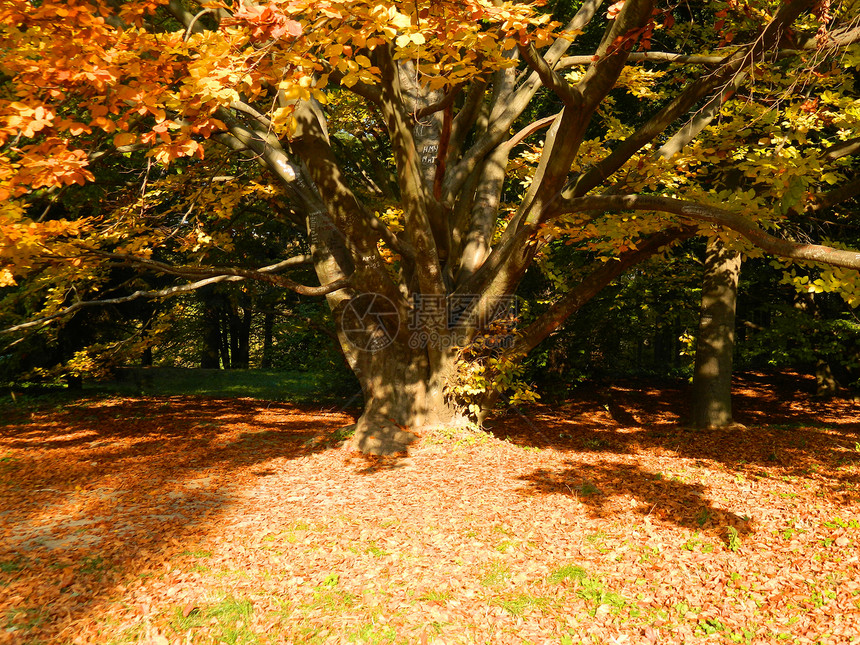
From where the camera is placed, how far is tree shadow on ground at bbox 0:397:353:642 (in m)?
3.71

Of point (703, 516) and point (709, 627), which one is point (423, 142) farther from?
point (709, 627)

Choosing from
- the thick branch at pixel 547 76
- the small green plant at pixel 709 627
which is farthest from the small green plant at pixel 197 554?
the thick branch at pixel 547 76

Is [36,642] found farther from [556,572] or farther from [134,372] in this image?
[134,372]

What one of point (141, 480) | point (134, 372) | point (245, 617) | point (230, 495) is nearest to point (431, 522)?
point (245, 617)

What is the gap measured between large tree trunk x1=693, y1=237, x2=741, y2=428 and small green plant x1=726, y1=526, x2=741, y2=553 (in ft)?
14.1

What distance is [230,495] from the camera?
5594 millimetres

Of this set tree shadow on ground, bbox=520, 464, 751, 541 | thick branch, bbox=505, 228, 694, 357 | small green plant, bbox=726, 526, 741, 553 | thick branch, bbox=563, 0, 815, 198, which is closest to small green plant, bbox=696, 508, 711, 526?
tree shadow on ground, bbox=520, 464, 751, 541

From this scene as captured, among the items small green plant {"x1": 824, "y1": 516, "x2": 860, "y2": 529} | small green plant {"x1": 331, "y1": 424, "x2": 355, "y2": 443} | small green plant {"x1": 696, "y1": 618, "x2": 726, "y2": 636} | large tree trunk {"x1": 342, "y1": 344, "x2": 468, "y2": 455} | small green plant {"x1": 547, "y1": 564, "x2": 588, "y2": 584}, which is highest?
large tree trunk {"x1": 342, "y1": 344, "x2": 468, "y2": 455}

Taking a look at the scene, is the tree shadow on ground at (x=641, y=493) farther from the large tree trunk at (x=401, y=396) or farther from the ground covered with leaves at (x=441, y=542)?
the large tree trunk at (x=401, y=396)

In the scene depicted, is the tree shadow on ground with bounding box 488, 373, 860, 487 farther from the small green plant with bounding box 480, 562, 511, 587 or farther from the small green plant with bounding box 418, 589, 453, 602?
the small green plant with bounding box 418, 589, 453, 602

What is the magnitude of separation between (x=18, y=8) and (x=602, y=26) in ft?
31.7

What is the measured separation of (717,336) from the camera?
8.07 metres

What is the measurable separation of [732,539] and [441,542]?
7.14 feet

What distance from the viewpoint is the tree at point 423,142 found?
3.96 metres
